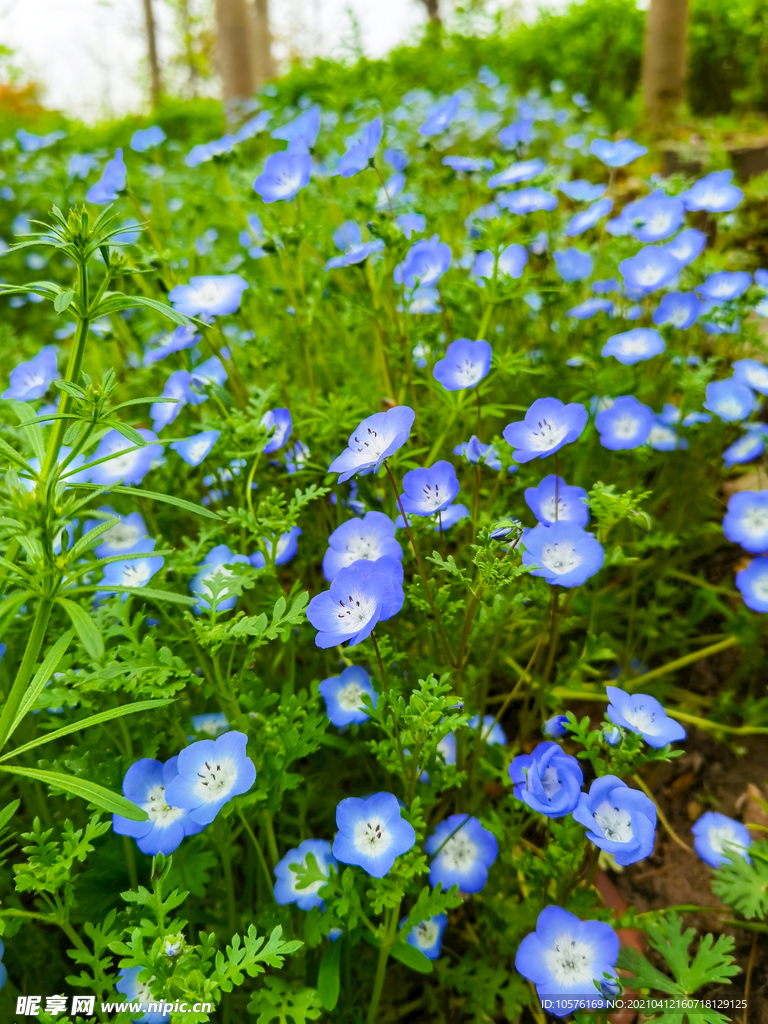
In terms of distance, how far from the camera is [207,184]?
3.83 metres

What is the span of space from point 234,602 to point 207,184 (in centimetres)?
322

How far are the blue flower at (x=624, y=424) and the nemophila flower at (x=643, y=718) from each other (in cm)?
63

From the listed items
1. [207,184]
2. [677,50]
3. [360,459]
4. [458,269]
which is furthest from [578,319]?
[677,50]

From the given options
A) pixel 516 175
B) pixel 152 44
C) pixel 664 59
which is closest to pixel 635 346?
pixel 516 175

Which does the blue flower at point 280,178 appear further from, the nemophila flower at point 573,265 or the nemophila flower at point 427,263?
the nemophila flower at point 573,265

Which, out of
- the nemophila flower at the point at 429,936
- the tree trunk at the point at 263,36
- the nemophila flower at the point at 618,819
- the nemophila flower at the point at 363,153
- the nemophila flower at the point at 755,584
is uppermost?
the tree trunk at the point at 263,36

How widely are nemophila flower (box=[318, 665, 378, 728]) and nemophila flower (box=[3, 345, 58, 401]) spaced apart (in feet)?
3.22

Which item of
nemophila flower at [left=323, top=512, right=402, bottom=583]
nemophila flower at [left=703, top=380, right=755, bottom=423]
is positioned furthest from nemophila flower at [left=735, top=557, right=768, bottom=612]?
nemophila flower at [left=323, top=512, right=402, bottom=583]

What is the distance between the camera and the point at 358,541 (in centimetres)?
126

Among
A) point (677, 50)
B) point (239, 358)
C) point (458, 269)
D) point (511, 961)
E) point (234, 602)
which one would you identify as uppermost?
point (677, 50)

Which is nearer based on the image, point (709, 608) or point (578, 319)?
point (709, 608)

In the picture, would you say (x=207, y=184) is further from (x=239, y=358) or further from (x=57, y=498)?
(x=57, y=498)

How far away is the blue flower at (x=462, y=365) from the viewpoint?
1.39 metres

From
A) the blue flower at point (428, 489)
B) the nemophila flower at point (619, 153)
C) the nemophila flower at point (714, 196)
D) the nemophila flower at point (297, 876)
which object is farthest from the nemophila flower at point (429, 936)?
the nemophila flower at point (619, 153)
